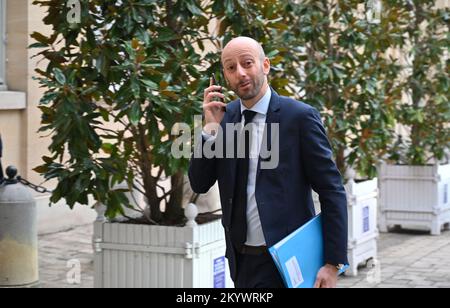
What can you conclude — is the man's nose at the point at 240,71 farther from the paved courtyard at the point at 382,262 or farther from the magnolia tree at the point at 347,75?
the magnolia tree at the point at 347,75

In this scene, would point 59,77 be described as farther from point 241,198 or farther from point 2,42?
point 2,42

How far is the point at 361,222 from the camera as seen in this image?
32.4ft

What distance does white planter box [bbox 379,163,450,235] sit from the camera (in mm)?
12695

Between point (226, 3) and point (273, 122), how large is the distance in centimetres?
306

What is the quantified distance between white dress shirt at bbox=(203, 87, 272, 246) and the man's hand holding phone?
0.14 ft

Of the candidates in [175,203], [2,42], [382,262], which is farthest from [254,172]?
[2,42]

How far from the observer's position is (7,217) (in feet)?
26.3

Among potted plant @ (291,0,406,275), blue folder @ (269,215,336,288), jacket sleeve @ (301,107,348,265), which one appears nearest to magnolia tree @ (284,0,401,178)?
potted plant @ (291,0,406,275)

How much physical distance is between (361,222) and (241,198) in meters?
6.14

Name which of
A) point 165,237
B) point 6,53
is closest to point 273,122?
point 165,237

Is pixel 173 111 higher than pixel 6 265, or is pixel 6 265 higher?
pixel 173 111

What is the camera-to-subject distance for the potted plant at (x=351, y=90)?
934 cm

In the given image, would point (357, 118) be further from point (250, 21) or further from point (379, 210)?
point (379, 210)

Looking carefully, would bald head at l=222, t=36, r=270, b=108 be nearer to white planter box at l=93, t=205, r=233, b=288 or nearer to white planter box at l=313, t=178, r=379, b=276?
white planter box at l=93, t=205, r=233, b=288
